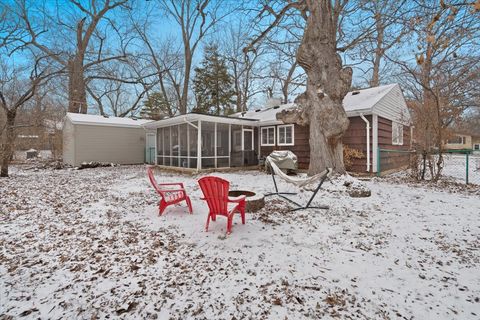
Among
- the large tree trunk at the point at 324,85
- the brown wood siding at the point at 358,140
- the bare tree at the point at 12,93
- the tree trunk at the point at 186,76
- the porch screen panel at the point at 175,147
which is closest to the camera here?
the large tree trunk at the point at 324,85

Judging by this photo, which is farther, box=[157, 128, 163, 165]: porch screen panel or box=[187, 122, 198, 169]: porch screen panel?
box=[157, 128, 163, 165]: porch screen panel

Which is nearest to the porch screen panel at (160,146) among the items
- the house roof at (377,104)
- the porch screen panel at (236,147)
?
the porch screen panel at (236,147)

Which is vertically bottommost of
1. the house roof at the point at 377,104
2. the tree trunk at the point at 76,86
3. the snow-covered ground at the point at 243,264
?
the snow-covered ground at the point at 243,264

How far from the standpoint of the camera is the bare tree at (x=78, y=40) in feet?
53.2

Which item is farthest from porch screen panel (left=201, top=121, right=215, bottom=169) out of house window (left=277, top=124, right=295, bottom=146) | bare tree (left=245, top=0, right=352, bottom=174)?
bare tree (left=245, top=0, right=352, bottom=174)

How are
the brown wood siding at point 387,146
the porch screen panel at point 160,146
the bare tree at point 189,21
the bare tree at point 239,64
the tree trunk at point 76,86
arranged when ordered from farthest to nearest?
1. the bare tree at point 239,64
2. the bare tree at point 189,21
3. the tree trunk at point 76,86
4. the porch screen panel at point 160,146
5. the brown wood siding at point 387,146

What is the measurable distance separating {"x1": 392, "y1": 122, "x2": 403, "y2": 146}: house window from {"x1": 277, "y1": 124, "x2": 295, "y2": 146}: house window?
465cm

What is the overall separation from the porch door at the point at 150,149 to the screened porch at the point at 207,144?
3.53 metres

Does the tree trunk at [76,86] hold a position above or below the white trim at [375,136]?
above

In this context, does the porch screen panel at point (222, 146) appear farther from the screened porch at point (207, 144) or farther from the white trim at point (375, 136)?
the white trim at point (375, 136)

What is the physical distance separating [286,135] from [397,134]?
536 centimetres

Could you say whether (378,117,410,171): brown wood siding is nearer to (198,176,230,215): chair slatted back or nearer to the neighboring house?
(198,176,230,215): chair slatted back

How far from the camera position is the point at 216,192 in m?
3.24

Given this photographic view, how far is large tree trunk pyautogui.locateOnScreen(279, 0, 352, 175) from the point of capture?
263 inches
